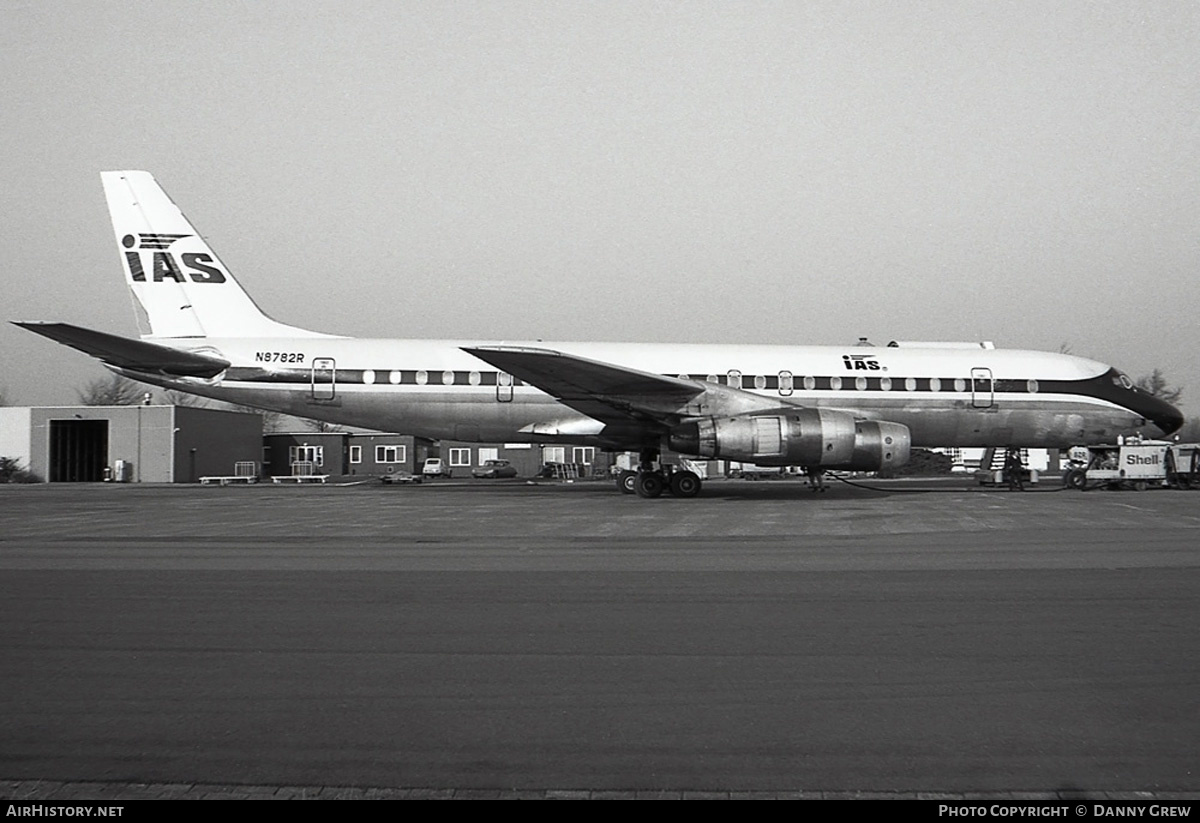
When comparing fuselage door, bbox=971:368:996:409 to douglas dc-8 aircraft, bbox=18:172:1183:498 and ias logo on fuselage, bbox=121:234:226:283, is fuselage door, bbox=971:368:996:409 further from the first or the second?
ias logo on fuselage, bbox=121:234:226:283

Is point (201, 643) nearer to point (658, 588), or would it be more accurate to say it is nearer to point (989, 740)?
point (658, 588)

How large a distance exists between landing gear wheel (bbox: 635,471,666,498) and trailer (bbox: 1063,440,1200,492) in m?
11.1

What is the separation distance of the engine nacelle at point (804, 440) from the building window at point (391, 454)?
4852 cm

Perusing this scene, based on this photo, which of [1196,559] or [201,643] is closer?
[201,643]

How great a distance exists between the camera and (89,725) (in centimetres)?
424

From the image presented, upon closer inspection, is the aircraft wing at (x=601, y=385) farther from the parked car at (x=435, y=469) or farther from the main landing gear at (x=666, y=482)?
the parked car at (x=435, y=469)

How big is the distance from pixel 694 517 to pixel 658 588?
24.7 feet

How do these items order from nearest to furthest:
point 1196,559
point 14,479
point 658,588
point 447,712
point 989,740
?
point 989,740, point 447,712, point 658,588, point 1196,559, point 14,479

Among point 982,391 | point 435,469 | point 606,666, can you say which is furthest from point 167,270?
point 435,469

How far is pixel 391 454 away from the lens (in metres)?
65.9

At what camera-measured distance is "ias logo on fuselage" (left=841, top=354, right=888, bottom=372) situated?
22.0 meters

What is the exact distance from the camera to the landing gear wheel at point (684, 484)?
68.3 feet

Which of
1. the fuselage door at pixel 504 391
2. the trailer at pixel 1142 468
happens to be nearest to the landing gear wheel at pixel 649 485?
the fuselage door at pixel 504 391

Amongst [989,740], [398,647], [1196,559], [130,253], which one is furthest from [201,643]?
[130,253]
